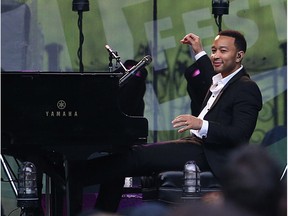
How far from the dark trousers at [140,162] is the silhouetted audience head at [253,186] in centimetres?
372

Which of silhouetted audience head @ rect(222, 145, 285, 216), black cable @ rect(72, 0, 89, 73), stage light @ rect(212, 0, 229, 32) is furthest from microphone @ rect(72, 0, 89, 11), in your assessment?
silhouetted audience head @ rect(222, 145, 285, 216)

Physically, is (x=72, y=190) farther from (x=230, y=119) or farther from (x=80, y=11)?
(x=80, y=11)

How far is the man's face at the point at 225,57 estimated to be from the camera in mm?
6629

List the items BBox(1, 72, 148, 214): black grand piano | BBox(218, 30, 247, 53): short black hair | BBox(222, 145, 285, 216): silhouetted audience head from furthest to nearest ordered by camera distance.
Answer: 1. BBox(218, 30, 247, 53): short black hair
2. BBox(1, 72, 148, 214): black grand piano
3. BBox(222, 145, 285, 216): silhouetted audience head

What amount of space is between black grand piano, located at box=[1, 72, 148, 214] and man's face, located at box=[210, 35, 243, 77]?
0.80 m

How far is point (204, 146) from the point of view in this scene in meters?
6.42

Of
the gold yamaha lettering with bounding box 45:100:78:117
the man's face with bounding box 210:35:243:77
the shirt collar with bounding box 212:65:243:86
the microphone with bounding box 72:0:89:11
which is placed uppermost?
the microphone with bounding box 72:0:89:11

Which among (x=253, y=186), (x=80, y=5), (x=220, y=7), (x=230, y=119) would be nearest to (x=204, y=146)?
(x=230, y=119)

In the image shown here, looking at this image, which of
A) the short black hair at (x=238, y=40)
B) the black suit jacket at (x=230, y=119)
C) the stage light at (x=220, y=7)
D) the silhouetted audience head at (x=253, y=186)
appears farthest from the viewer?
the stage light at (x=220, y=7)

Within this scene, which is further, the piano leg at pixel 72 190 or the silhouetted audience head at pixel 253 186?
the piano leg at pixel 72 190

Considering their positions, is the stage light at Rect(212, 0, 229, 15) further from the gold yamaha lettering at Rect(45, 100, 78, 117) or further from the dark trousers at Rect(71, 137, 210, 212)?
the gold yamaha lettering at Rect(45, 100, 78, 117)

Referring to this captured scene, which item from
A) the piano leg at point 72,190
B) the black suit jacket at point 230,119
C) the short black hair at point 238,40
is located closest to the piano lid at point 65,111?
the piano leg at point 72,190

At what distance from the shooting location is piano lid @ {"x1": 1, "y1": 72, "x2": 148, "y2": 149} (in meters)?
6.10

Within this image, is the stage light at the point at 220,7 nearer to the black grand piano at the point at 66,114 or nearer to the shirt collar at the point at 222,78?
the shirt collar at the point at 222,78
